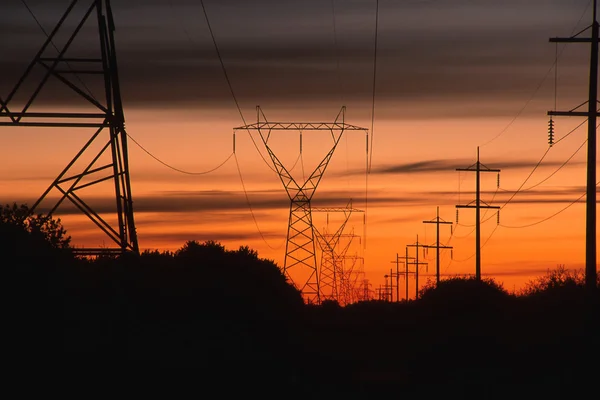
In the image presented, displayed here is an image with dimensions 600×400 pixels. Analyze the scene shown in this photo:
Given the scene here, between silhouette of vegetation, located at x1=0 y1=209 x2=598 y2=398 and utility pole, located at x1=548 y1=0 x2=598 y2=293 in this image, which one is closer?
silhouette of vegetation, located at x1=0 y1=209 x2=598 y2=398

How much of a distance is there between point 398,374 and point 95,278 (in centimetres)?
1394

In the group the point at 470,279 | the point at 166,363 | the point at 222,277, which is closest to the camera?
the point at 166,363

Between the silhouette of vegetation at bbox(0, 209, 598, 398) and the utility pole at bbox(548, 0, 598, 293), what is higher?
the utility pole at bbox(548, 0, 598, 293)

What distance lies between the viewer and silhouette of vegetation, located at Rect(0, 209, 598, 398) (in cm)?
3412

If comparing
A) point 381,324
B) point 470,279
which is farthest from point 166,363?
point 381,324

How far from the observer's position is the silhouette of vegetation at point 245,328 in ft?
112

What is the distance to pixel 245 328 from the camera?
51.7 metres

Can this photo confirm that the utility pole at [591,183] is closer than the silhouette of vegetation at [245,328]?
No

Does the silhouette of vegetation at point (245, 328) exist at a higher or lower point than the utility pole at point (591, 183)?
lower

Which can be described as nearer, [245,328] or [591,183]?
[591,183]

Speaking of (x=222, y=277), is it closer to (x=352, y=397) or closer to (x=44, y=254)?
(x=352, y=397)

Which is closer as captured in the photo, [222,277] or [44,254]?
[44,254]

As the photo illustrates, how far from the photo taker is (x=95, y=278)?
45594 mm

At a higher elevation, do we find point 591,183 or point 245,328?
point 591,183
